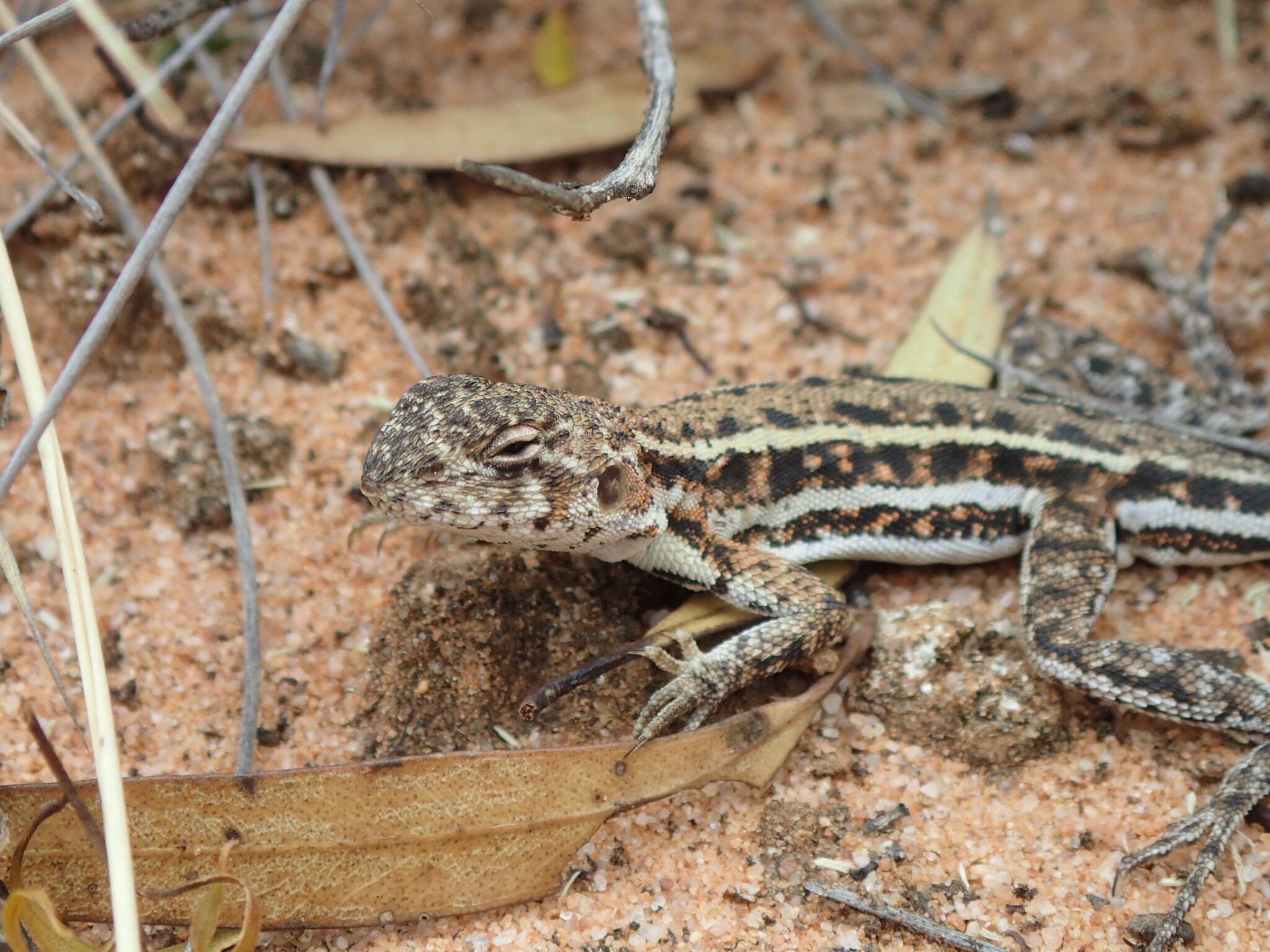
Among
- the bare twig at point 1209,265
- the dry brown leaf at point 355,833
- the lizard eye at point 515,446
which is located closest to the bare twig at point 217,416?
the dry brown leaf at point 355,833

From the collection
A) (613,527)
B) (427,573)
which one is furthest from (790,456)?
(427,573)

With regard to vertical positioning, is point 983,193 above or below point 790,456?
above

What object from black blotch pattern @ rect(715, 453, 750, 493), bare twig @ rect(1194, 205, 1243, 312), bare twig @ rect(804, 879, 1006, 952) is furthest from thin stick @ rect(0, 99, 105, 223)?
bare twig @ rect(1194, 205, 1243, 312)

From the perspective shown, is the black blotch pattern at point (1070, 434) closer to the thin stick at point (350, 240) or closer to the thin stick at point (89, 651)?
the thin stick at point (350, 240)

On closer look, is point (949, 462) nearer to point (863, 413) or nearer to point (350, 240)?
point (863, 413)

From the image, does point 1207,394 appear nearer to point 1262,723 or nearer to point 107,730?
point 1262,723

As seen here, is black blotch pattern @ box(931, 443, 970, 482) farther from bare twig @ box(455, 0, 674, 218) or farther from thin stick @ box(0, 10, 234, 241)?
thin stick @ box(0, 10, 234, 241)

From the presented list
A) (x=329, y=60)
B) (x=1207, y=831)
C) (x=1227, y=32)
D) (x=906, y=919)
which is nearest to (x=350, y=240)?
(x=329, y=60)
